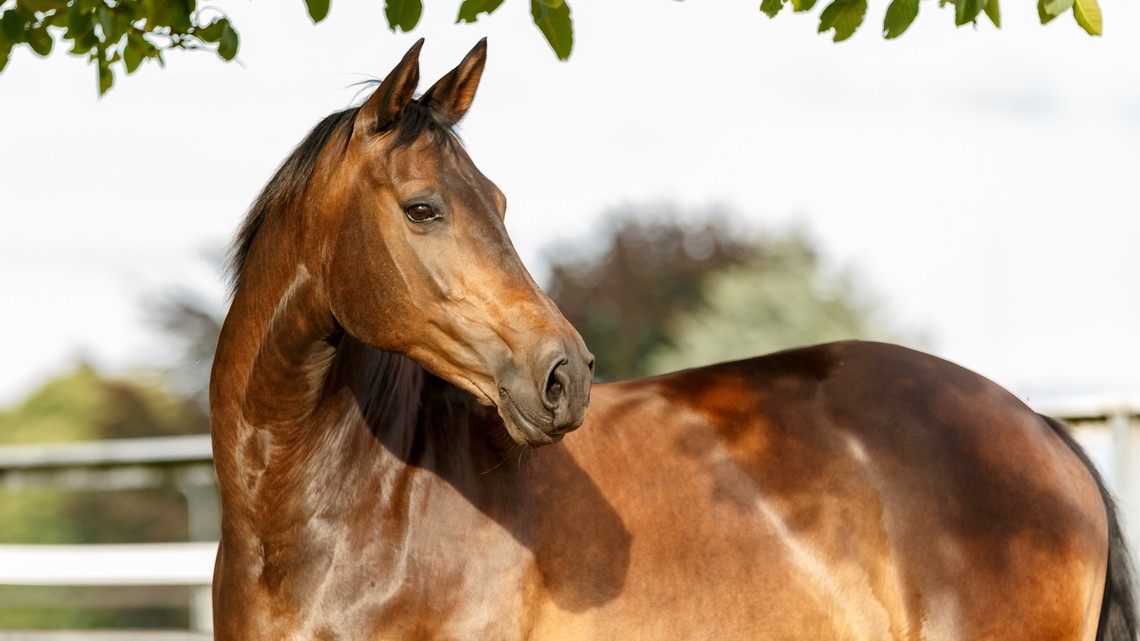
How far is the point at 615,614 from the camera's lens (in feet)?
10.0

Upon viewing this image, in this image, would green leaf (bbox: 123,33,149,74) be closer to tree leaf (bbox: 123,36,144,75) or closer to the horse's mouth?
tree leaf (bbox: 123,36,144,75)

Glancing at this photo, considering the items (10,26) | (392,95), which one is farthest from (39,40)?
(392,95)

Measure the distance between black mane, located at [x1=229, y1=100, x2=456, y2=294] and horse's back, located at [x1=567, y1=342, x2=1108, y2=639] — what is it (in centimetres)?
101

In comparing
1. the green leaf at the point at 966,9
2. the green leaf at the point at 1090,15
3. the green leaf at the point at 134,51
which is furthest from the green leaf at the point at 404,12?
the green leaf at the point at 1090,15

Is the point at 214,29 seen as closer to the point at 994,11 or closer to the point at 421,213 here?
the point at 421,213

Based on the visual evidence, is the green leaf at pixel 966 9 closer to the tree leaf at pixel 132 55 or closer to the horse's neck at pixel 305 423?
the horse's neck at pixel 305 423

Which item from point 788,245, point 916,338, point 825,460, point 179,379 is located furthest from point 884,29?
point 916,338

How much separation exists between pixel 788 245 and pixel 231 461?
1815cm

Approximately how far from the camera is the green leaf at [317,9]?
3.17 m

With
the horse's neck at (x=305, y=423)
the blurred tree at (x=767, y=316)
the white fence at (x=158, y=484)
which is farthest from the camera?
the blurred tree at (x=767, y=316)

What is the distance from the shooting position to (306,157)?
9.76 feet

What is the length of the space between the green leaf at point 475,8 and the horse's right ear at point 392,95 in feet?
0.89

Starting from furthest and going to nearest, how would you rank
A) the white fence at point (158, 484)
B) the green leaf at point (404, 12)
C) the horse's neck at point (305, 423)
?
the white fence at point (158, 484) → the green leaf at point (404, 12) → the horse's neck at point (305, 423)

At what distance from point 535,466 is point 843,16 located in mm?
1530
